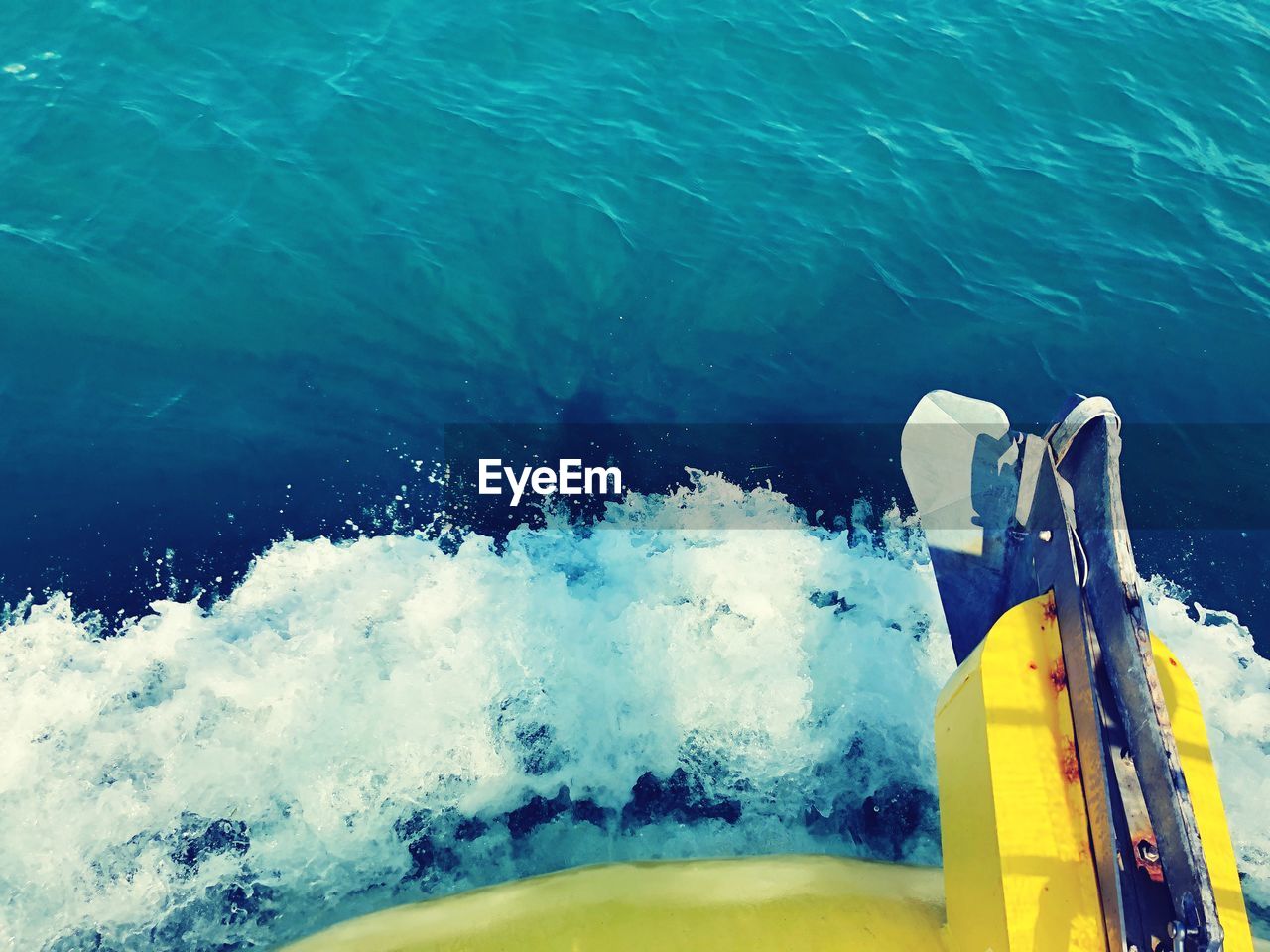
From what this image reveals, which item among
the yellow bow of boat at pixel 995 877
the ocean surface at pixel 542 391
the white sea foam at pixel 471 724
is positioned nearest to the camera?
the yellow bow of boat at pixel 995 877

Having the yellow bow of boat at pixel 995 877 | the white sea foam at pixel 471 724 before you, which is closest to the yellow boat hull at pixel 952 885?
the yellow bow of boat at pixel 995 877

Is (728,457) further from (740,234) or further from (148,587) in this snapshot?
(148,587)

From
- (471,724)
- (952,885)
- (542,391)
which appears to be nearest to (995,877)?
(952,885)

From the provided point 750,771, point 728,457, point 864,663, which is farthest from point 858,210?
point 750,771

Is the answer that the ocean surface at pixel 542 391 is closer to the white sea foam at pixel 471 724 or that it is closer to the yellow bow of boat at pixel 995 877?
the white sea foam at pixel 471 724

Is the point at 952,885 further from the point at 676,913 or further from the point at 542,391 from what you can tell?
the point at 542,391

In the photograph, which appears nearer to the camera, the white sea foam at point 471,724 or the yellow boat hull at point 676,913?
the yellow boat hull at point 676,913

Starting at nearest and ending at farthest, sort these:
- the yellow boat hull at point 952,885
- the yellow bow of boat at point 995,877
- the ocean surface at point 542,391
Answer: the yellow bow of boat at point 995,877 → the yellow boat hull at point 952,885 → the ocean surface at point 542,391

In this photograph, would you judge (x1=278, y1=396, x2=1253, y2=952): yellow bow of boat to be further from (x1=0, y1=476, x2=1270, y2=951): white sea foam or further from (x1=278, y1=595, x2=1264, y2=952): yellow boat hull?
(x1=0, y1=476, x2=1270, y2=951): white sea foam
